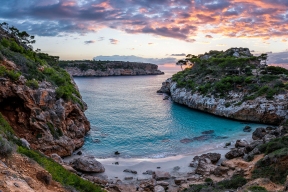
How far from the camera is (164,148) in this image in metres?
27.6

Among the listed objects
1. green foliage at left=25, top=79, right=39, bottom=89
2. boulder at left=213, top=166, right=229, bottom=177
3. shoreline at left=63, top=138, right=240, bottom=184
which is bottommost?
shoreline at left=63, top=138, right=240, bottom=184

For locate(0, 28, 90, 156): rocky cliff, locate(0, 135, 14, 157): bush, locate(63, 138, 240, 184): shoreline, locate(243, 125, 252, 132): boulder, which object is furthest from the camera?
locate(243, 125, 252, 132): boulder

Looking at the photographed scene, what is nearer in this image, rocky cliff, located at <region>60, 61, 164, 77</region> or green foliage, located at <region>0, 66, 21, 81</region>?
green foliage, located at <region>0, 66, 21, 81</region>

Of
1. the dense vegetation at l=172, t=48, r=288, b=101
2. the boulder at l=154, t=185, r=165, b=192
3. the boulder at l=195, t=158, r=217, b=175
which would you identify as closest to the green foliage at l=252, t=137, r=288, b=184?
the boulder at l=195, t=158, r=217, b=175

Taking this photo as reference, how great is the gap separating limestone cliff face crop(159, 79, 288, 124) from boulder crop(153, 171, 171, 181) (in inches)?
936

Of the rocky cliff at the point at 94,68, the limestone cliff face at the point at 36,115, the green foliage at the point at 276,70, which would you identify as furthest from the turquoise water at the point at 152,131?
the rocky cliff at the point at 94,68

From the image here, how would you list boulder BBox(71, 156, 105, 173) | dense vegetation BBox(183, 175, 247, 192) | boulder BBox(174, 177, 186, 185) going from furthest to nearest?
1. boulder BBox(71, 156, 105, 173)
2. boulder BBox(174, 177, 186, 185)
3. dense vegetation BBox(183, 175, 247, 192)

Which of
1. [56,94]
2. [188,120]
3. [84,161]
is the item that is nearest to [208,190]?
[84,161]

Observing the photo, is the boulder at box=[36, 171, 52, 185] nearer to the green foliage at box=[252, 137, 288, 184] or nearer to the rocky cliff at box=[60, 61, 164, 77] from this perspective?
Result: the green foliage at box=[252, 137, 288, 184]

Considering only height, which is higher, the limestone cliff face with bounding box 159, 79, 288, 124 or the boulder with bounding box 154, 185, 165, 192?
the limestone cliff face with bounding box 159, 79, 288, 124

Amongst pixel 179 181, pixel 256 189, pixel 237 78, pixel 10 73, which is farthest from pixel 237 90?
pixel 10 73

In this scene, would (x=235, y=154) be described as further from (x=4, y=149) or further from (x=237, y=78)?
(x=237, y=78)

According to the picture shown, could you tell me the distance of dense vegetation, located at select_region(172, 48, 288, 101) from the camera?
42.2 m

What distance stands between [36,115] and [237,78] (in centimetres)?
3903
